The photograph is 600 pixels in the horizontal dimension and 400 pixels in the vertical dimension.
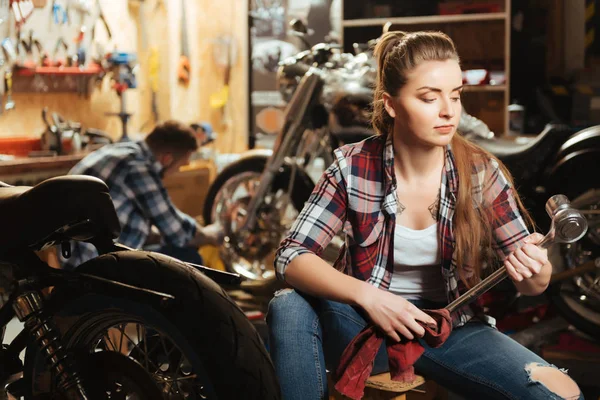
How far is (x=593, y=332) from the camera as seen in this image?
2896mm

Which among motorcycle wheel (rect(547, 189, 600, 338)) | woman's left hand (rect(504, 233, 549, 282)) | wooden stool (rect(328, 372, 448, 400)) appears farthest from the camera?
motorcycle wheel (rect(547, 189, 600, 338))

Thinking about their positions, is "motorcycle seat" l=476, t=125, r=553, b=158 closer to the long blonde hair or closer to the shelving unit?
the long blonde hair

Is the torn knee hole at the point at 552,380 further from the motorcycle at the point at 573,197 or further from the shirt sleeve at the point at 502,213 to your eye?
the motorcycle at the point at 573,197

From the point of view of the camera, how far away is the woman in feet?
5.16

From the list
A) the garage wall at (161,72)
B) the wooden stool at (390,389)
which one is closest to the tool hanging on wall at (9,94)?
the garage wall at (161,72)

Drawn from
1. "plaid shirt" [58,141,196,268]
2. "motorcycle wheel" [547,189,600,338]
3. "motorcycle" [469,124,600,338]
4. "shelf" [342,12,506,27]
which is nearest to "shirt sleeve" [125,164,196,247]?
"plaid shirt" [58,141,196,268]

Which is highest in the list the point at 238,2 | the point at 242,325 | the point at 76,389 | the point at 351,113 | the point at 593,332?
the point at 238,2

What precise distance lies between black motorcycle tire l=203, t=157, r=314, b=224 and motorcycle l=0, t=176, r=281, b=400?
6.73ft

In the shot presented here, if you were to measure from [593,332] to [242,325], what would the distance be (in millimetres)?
1829

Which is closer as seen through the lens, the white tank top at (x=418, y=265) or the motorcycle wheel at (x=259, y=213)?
the white tank top at (x=418, y=265)

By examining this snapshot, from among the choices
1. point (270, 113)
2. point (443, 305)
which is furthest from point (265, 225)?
point (443, 305)

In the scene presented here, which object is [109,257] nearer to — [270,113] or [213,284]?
[213,284]

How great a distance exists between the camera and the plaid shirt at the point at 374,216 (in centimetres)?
168

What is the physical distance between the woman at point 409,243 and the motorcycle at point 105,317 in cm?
17
